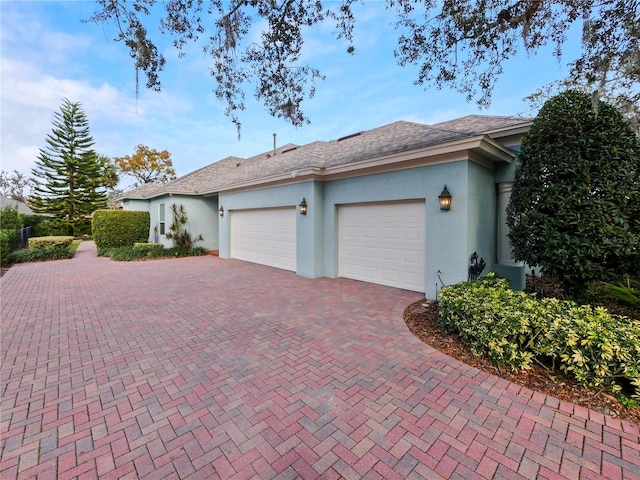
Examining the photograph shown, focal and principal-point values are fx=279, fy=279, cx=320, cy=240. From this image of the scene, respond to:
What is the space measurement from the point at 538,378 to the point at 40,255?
1714 cm

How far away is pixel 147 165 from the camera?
34.5 meters

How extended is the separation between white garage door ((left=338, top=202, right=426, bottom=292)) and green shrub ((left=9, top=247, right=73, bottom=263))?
1318cm

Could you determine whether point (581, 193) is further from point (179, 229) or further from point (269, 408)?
point (179, 229)

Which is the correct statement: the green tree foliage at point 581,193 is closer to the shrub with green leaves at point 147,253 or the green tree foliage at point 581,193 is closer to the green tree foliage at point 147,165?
the shrub with green leaves at point 147,253

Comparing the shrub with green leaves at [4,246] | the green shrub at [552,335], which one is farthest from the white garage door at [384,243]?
the shrub with green leaves at [4,246]

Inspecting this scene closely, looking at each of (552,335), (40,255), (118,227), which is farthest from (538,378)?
(118,227)

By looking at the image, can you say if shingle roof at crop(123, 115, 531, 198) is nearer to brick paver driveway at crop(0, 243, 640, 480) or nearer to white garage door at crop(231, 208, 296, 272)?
white garage door at crop(231, 208, 296, 272)

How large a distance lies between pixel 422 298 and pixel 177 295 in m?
5.74

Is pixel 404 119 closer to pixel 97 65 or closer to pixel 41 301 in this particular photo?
pixel 97 65

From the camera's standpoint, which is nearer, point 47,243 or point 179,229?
point 47,243

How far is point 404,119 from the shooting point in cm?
1013

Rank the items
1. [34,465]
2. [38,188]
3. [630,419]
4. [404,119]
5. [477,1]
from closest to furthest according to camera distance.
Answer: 1. [34,465]
2. [630,419]
3. [477,1]
4. [404,119]
5. [38,188]

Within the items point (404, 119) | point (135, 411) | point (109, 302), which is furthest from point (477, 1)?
point (109, 302)

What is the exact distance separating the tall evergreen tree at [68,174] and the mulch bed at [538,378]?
33.1 metres
